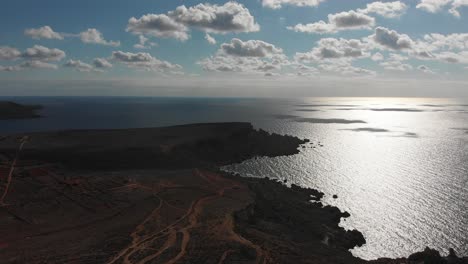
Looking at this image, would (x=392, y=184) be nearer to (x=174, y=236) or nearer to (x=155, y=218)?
(x=155, y=218)

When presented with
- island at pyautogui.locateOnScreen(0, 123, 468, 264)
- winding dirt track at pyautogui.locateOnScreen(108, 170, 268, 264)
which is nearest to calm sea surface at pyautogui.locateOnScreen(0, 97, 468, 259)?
island at pyautogui.locateOnScreen(0, 123, 468, 264)

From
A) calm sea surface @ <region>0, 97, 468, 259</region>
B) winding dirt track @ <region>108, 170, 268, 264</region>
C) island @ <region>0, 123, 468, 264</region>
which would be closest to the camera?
winding dirt track @ <region>108, 170, 268, 264</region>

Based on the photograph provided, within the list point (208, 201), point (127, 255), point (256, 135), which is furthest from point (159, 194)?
point (256, 135)

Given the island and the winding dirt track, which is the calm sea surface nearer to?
the island

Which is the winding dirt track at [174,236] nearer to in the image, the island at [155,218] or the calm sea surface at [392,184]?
the island at [155,218]

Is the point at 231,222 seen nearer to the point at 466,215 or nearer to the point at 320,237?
the point at 320,237

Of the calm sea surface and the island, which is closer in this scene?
the island

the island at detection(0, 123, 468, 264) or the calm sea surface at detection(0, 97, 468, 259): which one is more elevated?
the island at detection(0, 123, 468, 264)

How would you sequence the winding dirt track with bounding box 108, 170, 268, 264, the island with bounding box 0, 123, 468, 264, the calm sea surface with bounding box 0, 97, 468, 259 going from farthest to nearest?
the calm sea surface with bounding box 0, 97, 468, 259
the island with bounding box 0, 123, 468, 264
the winding dirt track with bounding box 108, 170, 268, 264
